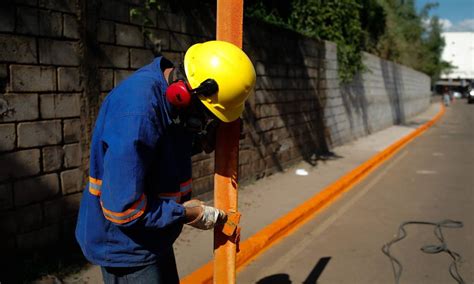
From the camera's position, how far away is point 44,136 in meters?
3.90

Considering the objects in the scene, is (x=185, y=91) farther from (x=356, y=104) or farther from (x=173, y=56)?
(x=356, y=104)

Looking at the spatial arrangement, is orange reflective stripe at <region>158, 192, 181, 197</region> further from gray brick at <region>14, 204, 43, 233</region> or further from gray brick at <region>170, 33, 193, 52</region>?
gray brick at <region>170, 33, 193, 52</region>

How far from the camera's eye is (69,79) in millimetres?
4094

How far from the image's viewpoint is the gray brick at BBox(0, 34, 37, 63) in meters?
3.53

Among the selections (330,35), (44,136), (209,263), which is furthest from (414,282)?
(330,35)

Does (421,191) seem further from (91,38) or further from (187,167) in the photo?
(187,167)

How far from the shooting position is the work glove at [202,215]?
210cm

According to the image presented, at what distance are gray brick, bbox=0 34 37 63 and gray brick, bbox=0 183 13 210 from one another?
0.98 metres

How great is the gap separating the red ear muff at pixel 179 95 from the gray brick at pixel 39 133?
2.27 meters

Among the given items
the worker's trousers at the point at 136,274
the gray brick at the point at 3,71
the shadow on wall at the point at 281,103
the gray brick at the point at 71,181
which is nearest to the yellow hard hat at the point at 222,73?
the worker's trousers at the point at 136,274

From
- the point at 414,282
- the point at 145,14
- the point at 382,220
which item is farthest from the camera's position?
the point at 382,220

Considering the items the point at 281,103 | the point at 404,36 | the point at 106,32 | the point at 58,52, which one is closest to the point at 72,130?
the point at 58,52

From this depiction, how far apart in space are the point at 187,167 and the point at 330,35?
34.6 feet

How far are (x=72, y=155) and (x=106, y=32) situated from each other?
4.12 ft
